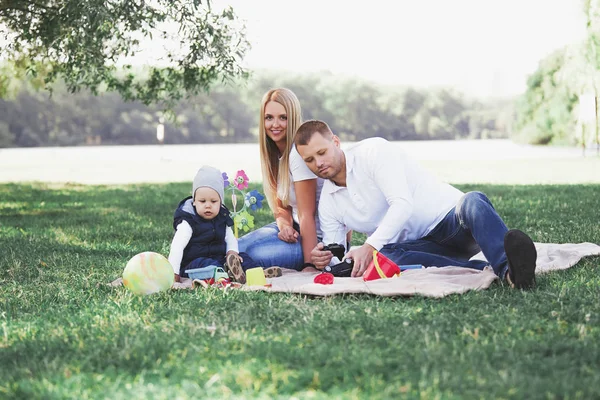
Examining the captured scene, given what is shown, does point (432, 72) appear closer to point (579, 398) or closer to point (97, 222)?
point (97, 222)

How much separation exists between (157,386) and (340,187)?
2.31 meters

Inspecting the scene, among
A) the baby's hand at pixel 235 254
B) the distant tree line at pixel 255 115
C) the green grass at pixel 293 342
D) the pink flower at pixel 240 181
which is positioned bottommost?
the green grass at pixel 293 342

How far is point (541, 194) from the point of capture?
414 inches

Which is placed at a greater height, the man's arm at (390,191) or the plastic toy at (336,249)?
the man's arm at (390,191)

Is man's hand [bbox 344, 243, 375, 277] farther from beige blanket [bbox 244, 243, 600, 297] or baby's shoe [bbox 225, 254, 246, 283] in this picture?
baby's shoe [bbox 225, 254, 246, 283]

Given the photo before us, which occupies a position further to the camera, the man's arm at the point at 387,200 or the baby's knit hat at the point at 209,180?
the baby's knit hat at the point at 209,180

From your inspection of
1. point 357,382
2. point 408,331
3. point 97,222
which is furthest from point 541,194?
point 357,382

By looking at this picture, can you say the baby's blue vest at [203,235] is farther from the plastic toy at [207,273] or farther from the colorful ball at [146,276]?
the colorful ball at [146,276]

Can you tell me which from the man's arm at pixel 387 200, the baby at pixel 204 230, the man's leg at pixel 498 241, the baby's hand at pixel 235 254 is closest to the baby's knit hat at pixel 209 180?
the baby at pixel 204 230

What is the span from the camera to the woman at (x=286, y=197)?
475 centimetres

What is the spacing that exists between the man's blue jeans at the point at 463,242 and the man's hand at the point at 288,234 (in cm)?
63

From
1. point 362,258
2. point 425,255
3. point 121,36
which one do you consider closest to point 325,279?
point 362,258

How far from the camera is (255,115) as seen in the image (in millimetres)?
79250

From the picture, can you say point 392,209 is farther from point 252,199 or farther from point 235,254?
point 252,199
